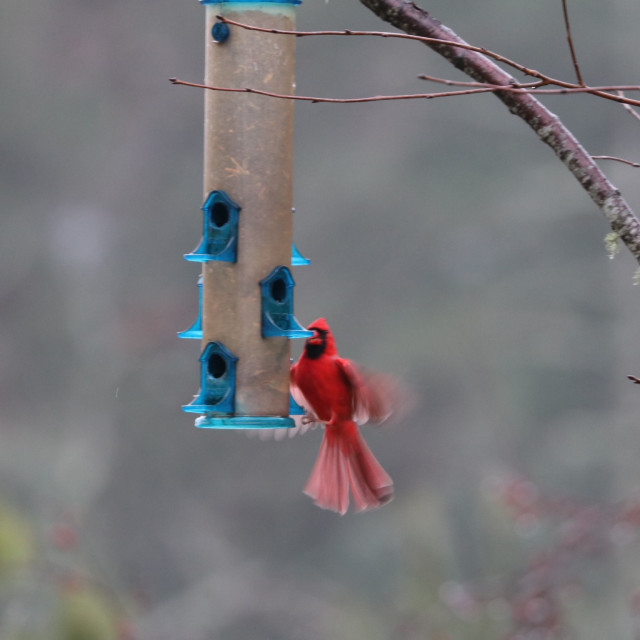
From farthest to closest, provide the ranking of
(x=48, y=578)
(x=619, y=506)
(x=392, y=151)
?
(x=392, y=151) < (x=48, y=578) < (x=619, y=506)

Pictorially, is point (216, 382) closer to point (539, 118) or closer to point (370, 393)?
point (370, 393)

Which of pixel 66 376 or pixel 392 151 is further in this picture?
pixel 392 151

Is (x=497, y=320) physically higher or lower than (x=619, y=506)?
higher

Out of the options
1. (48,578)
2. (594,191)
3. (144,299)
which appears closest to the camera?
(594,191)

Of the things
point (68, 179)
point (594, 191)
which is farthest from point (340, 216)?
point (594, 191)

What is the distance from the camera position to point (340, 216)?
14.5m

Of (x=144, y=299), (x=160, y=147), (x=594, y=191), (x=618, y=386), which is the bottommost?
(x=594, y=191)

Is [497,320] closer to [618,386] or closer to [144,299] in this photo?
[618,386]

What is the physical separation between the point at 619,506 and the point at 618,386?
719 cm

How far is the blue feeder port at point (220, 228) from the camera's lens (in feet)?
12.9

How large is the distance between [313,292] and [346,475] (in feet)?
31.5

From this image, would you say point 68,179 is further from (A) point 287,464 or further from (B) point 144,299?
(A) point 287,464

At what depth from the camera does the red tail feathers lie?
14.2ft

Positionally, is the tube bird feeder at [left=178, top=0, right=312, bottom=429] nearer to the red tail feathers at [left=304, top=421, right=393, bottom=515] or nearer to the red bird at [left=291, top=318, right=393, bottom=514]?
Result: the red bird at [left=291, top=318, right=393, bottom=514]
